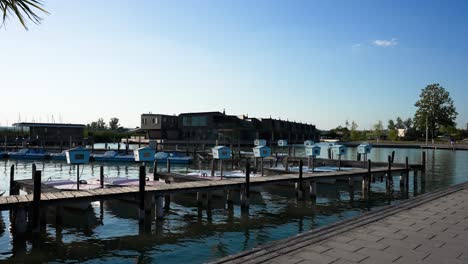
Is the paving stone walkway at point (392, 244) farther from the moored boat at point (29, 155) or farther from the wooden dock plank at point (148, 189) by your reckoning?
the moored boat at point (29, 155)

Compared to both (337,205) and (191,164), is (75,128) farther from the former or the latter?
(337,205)

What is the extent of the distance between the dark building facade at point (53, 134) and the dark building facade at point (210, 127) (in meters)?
17.8

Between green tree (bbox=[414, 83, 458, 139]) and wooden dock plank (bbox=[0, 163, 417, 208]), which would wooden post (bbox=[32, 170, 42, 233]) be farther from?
green tree (bbox=[414, 83, 458, 139])

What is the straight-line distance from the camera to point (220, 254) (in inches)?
526

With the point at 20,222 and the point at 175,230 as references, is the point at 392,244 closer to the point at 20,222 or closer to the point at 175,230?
the point at 175,230

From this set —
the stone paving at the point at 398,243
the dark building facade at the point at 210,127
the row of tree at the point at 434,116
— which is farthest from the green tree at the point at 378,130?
the stone paving at the point at 398,243

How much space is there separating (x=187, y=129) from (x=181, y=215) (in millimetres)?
72762

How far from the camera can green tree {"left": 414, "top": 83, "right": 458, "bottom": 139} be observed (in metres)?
131

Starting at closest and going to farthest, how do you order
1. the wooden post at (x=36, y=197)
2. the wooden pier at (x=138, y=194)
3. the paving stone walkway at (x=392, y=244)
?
the paving stone walkway at (x=392, y=244) < the wooden post at (x=36, y=197) < the wooden pier at (x=138, y=194)

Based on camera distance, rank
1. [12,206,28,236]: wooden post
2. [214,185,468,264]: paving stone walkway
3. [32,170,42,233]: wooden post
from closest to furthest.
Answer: [214,185,468,264]: paving stone walkway → [32,170,42,233]: wooden post → [12,206,28,236]: wooden post

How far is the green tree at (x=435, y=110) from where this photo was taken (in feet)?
431

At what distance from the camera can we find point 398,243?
10.1 m

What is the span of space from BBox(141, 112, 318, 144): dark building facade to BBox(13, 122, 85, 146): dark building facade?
17.8 meters

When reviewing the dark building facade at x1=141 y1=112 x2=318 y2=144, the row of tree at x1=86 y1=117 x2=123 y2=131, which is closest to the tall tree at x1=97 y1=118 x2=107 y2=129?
the row of tree at x1=86 y1=117 x2=123 y2=131
